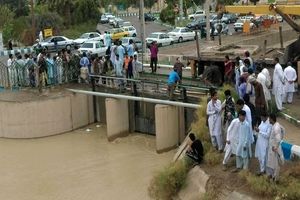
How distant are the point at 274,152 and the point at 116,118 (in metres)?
11.7

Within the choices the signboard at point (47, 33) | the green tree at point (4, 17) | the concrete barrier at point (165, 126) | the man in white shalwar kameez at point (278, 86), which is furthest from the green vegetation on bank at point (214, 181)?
the green tree at point (4, 17)

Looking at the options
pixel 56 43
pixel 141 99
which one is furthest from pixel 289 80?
pixel 56 43

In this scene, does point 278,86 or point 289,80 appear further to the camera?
point 289,80

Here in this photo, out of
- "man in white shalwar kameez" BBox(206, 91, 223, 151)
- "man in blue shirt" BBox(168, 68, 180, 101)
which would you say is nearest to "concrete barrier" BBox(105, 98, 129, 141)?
"man in blue shirt" BBox(168, 68, 180, 101)

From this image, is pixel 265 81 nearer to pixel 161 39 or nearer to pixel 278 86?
pixel 278 86

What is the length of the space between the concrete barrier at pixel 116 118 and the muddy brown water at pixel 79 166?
39cm

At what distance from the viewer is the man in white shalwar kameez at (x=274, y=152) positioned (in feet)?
34.2

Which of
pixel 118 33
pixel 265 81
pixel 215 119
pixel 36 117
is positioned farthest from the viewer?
pixel 118 33

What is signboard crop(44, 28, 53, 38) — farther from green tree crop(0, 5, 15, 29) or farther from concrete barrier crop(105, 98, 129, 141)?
concrete barrier crop(105, 98, 129, 141)

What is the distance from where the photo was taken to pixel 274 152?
417 inches

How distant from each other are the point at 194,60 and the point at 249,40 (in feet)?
21.5

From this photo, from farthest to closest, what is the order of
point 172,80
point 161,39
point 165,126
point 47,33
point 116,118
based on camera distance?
point 47,33 → point 161,39 → point 116,118 → point 165,126 → point 172,80

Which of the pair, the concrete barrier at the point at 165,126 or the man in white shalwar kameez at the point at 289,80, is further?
the concrete barrier at the point at 165,126

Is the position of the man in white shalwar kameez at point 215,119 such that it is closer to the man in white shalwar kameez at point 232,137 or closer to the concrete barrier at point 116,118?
the man in white shalwar kameez at point 232,137
